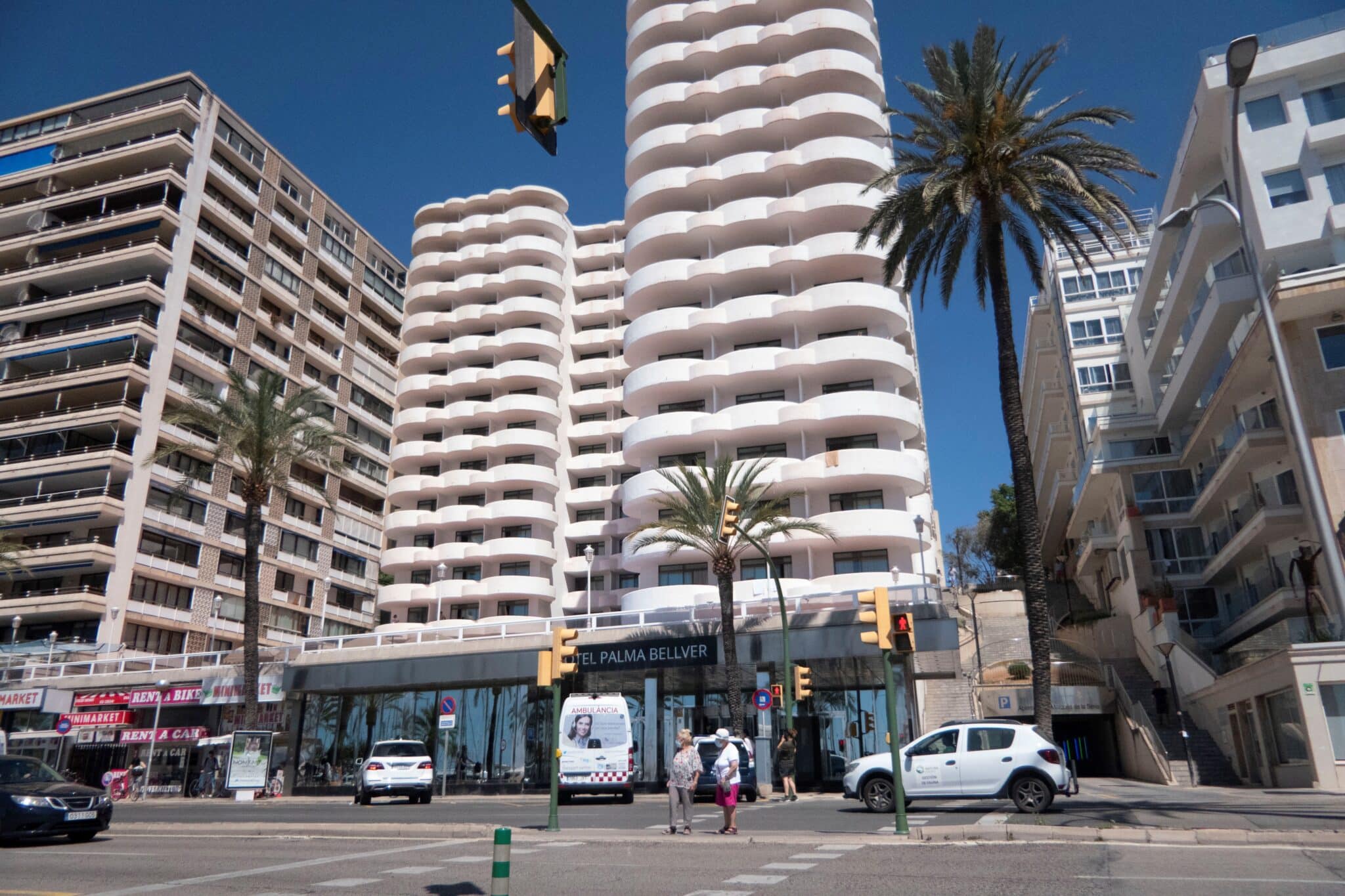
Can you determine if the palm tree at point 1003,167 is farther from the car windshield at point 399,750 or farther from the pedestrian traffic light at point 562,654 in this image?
the car windshield at point 399,750

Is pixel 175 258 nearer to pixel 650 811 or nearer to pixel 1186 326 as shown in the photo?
pixel 650 811

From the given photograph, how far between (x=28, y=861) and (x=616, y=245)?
5896cm

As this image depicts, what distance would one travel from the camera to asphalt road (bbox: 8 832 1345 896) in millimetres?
9031

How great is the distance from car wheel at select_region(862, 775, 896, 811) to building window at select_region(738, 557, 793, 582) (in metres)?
24.6

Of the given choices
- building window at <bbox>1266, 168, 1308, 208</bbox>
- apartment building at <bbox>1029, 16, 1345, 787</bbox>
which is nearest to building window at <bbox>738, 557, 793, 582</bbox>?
apartment building at <bbox>1029, 16, 1345, 787</bbox>

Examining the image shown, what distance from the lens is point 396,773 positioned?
2608 cm

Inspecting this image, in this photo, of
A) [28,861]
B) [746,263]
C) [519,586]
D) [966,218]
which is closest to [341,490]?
[519,586]

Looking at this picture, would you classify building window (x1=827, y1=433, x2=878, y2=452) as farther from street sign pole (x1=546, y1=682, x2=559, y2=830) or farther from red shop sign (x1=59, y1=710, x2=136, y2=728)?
red shop sign (x1=59, y1=710, x2=136, y2=728)

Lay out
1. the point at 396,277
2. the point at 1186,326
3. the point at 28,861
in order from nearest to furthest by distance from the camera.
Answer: the point at 28,861
the point at 1186,326
the point at 396,277

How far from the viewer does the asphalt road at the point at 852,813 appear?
1419 cm

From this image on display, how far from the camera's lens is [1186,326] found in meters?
37.6

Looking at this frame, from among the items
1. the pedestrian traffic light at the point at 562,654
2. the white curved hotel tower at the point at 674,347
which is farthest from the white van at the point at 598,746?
the white curved hotel tower at the point at 674,347

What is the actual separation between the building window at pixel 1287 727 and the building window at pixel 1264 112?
18.0 m

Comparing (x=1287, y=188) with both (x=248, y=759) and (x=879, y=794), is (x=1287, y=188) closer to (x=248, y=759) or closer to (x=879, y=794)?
(x=879, y=794)
